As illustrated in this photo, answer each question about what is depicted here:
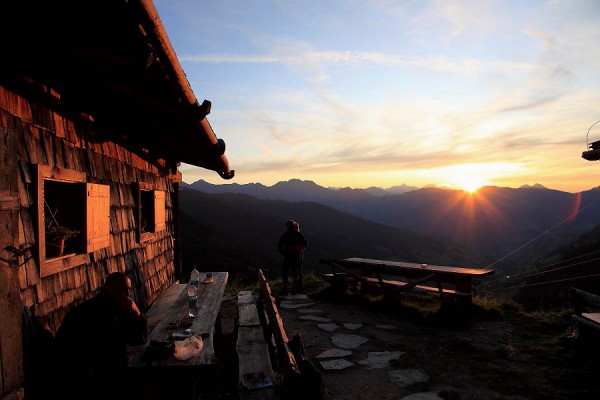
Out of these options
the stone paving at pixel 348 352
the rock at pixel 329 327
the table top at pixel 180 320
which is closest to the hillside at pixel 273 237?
the stone paving at pixel 348 352

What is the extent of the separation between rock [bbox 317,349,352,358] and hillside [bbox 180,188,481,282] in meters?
28.1

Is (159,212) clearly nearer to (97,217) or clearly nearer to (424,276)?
(97,217)

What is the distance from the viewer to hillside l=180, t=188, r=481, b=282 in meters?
39.1

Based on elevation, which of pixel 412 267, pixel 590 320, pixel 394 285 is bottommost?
pixel 394 285

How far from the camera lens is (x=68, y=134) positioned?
386 centimetres

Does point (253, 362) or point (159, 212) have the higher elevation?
point (159, 212)

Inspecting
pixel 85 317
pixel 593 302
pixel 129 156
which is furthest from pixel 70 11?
pixel 593 302

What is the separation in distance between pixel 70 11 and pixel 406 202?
159844 mm

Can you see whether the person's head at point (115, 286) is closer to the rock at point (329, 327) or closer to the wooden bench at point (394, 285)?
the rock at point (329, 327)

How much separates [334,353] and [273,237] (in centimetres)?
5332

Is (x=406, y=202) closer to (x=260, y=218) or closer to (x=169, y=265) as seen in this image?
(x=260, y=218)

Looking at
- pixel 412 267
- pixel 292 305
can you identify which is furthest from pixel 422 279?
pixel 292 305

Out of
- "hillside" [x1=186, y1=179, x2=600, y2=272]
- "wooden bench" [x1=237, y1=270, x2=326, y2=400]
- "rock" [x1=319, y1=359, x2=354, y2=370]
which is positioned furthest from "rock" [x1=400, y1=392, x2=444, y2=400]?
"hillside" [x1=186, y1=179, x2=600, y2=272]

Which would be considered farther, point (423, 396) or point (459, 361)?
point (459, 361)
